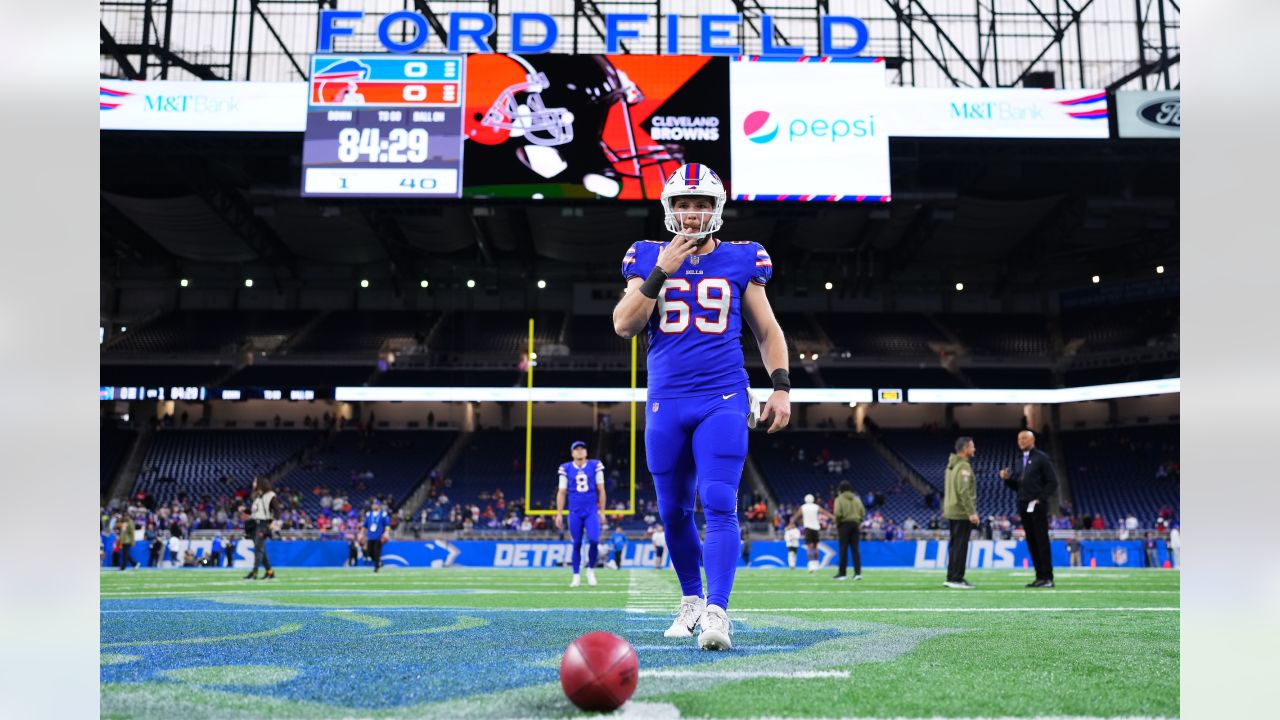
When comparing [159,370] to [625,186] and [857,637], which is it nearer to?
[625,186]

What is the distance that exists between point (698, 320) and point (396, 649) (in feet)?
6.44

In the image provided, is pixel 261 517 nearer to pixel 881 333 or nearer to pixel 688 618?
pixel 688 618

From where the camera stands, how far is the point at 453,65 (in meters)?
22.3

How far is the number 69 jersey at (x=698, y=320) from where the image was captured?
4445mm

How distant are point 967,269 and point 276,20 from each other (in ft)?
96.7

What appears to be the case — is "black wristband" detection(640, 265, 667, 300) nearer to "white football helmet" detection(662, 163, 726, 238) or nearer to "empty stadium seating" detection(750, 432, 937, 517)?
"white football helmet" detection(662, 163, 726, 238)

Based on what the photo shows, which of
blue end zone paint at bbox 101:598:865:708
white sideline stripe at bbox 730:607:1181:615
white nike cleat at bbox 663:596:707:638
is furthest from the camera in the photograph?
white sideline stripe at bbox 730:607:1181:615

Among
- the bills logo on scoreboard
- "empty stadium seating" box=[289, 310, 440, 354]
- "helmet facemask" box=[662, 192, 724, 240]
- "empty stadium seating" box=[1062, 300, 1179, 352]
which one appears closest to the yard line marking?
"helmet facemask" box=[662, 192, 724, 240]

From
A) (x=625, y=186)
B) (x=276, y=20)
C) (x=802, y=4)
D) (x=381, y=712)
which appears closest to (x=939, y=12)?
(x=802, y=4)

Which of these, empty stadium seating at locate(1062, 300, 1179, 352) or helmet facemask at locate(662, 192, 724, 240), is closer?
helmet facemask at locate(662, 192, 724, 240)

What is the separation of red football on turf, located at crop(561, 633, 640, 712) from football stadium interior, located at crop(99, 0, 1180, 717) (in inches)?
2.0

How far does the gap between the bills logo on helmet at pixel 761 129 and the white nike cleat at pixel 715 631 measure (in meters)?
19.2

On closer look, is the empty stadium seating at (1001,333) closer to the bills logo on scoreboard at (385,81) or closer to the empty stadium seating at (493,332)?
the empty stadium seating at (493,332)

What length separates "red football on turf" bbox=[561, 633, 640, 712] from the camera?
257cm
